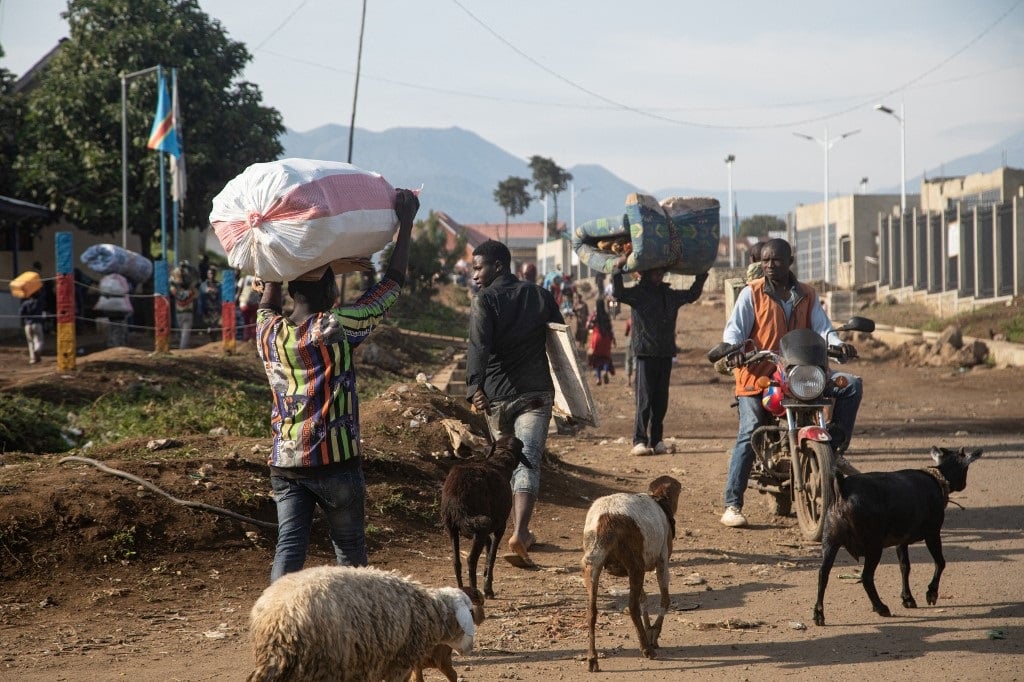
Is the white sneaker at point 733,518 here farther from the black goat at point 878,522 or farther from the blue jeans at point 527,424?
the black goat at point 878,522

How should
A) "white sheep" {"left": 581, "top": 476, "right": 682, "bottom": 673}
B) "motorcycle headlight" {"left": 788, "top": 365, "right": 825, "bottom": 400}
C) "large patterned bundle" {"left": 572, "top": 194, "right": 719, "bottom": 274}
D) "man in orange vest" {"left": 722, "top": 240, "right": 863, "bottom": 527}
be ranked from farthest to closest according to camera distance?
"large patterned bundle" {"left": 572, "top": 194, "right": 719, "bottom": 274}, "man in orange vest" {"left": 722, "top": 240, "right": 863, "bottom": 527}, "motorcycle headlight" {"left": 788, "top": 365, "right": 825, "bottom": 400}, "white sheep" {"left": 581, "top": 476, "right": 682, "bottom": 673}

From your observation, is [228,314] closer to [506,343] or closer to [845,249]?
[506,343]

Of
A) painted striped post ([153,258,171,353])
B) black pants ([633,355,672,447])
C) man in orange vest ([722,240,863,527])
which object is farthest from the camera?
painted striped post ([153,258,171,353])

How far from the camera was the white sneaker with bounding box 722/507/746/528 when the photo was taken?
8.41 m

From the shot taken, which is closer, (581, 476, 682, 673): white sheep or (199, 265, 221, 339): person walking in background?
(581, 476, 682, 673): white sheep

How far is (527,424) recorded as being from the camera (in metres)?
7.26

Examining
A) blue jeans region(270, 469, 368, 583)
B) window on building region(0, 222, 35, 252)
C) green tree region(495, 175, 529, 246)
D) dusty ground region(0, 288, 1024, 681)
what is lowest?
dusty ground region(0, 288, 1024, 681)

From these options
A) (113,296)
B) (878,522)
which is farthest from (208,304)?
(878,522)

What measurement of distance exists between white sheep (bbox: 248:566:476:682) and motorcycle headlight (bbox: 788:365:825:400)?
3.38 meters

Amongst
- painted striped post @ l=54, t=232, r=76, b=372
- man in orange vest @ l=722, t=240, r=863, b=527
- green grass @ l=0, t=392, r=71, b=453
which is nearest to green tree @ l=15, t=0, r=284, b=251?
painted striped post @ l=54, t=232, r=76, b=372

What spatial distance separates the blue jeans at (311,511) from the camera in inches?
191

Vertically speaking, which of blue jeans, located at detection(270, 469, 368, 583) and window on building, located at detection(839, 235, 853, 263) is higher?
window on building, located at detection(839, 235, 853, 263)

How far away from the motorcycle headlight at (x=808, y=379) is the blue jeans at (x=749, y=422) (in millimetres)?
473

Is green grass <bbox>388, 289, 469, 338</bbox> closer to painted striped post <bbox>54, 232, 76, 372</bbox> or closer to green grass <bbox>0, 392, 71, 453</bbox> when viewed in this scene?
painted striped post <bbox>54, 232, 76, 372</bbox>
